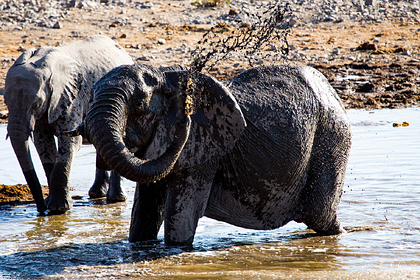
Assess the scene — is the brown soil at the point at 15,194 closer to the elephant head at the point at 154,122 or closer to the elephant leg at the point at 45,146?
the elephant leg at the point at 45,146

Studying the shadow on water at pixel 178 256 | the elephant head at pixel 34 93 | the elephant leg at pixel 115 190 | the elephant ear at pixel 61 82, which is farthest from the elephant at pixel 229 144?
the elephant ear at pixel 61 82

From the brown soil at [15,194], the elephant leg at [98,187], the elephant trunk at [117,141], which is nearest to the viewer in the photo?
the elephant trunk at [117,141]

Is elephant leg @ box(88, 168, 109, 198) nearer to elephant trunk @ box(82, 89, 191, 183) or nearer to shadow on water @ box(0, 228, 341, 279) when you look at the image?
shadow on water @ box(0, 228, 341, 279)

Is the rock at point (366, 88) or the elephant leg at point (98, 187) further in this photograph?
the rock at point (366, 88)

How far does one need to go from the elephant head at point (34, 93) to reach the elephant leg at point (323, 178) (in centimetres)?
287

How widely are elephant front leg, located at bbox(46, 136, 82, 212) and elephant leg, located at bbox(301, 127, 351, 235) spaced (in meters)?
2.74

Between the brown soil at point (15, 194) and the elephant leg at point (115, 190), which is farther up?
the elephant leg at point (115, 190)

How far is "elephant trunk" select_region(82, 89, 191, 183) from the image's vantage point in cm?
336

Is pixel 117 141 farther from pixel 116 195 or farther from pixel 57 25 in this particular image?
pixel 57 25

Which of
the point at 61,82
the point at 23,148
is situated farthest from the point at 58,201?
the point at 61,82

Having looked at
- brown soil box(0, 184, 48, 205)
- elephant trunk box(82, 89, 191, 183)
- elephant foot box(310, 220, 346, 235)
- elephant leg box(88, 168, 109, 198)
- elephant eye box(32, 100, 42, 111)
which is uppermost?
elephant trunk box(82, 89, 191, 183)

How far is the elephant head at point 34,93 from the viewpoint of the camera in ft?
19.1

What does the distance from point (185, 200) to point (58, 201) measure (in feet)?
8.05

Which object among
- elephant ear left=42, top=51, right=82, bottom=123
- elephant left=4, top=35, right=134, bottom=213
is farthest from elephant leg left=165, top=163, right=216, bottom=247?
elephant ear left=42, top=51, right=82, bottom=123
